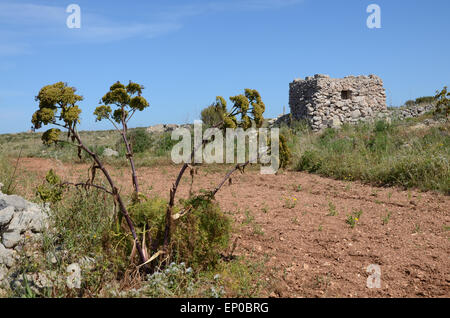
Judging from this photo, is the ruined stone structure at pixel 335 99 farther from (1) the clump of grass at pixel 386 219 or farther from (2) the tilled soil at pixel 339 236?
(1) the clump of grass at pixel 386 219

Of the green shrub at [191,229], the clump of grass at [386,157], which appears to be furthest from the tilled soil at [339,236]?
the green shrub at [191,229]

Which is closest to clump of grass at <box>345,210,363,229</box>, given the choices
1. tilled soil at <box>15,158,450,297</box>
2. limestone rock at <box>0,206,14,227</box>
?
tilled soil at <box>15,158,450,297</box>

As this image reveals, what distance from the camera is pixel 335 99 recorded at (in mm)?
14828

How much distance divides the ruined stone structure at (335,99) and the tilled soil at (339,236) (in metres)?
8.05

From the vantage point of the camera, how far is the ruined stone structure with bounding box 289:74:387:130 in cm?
1452

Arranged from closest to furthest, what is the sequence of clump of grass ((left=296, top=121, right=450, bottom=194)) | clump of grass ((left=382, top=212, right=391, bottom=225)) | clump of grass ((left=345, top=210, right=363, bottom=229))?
1. clump of grass ((left=345, top=210, right=363, bottom=229))
2. clump of grass ((left=382, top=212, right=391, bottom=225))
3. clump of grass ((left=296, top=121, right=450, bottom=194))

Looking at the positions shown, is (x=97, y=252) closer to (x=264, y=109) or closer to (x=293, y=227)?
(x=264, y=109)

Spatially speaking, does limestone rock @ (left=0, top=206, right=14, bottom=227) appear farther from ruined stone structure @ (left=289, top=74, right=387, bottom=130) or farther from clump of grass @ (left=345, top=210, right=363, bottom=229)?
ruined stone structure @ (left=289, top=74, right=387, bottom=130)

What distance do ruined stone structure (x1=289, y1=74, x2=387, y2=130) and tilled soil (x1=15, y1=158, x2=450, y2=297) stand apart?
805 cm

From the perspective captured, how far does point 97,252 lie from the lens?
3.01 meters

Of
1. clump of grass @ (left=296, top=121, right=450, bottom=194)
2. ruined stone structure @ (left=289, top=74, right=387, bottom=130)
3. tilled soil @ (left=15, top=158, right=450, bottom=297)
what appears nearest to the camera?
tilled soil @ (left=15, top=158, right=450, bottom=297)

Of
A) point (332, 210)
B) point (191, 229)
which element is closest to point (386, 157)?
point (332, 210)

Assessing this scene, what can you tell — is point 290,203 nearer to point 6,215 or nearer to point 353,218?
point 353,218

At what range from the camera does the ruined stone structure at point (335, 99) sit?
14.5m
